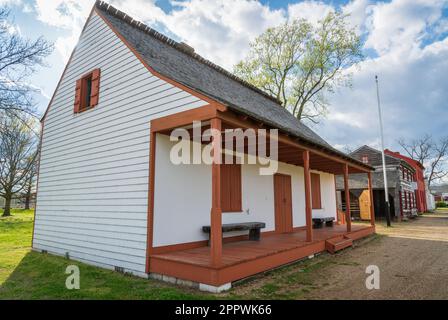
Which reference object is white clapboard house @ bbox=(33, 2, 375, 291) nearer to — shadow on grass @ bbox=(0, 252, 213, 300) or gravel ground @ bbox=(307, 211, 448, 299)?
shadow on grass @ bbox=(0, 252, 213, 300)

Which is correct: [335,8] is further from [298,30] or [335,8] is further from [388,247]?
[388,247]

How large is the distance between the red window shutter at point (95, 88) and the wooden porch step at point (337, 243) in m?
7.61

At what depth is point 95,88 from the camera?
25.0ft

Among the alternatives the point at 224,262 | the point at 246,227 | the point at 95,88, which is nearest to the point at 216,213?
the point at 224,262

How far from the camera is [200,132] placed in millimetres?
6113

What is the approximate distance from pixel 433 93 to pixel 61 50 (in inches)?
1239

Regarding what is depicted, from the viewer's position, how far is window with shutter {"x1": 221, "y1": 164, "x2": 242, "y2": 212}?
7.80m

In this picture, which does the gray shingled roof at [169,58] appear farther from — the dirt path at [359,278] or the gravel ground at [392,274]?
the gravel ground at [392,274]

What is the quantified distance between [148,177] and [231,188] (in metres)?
3.02

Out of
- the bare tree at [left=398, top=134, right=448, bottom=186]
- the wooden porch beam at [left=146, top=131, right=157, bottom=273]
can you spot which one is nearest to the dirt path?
the wooden porch beam at [left=146, top=131, right=157, bottom=273]

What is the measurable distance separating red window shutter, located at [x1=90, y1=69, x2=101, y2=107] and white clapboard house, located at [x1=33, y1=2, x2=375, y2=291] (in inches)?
1.2

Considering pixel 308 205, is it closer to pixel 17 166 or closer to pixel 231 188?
pixel 231 188

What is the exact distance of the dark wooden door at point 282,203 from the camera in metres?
10.1
